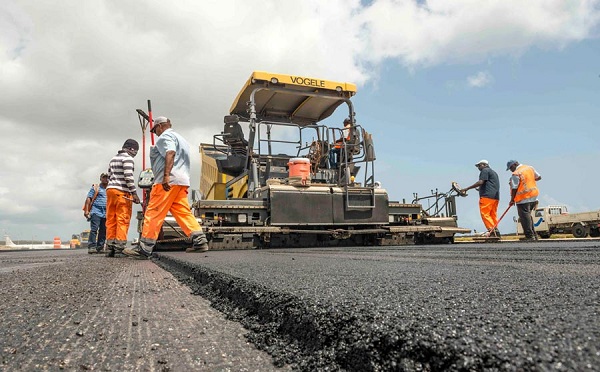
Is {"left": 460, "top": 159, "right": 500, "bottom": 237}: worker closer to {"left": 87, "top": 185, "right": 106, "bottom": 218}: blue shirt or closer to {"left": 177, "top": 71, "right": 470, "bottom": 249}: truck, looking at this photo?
{"left": 177, "top": 71, "right": 470, "bottom": 249}: truck

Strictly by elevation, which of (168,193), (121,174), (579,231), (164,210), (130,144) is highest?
(130,144)

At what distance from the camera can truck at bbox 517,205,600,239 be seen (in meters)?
18.1

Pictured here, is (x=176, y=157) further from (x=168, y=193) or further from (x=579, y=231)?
(x=579, y=231)

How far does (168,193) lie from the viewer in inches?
189

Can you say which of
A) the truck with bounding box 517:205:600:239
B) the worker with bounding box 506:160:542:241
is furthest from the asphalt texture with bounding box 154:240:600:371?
the truck with bounding box 517:205:600:239

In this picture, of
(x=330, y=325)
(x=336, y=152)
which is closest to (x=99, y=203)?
(x=336, y=152)

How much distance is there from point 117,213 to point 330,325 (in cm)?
548

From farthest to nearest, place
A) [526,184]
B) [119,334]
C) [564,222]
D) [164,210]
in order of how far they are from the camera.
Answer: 1. [564,222]
2. [526,184]
3. [164,210]
4. [119,334]

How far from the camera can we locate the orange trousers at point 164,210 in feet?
15.6

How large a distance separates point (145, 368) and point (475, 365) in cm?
77

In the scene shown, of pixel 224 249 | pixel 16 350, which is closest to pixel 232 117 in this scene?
pixel 224 249

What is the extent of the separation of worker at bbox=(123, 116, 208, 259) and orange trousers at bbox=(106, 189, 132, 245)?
0.77 meters

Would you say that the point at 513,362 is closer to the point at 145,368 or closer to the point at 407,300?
the point at 407,300

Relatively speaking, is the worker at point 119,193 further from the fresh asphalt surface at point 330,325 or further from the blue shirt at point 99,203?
the fresh asphalt surface at point 330,325
